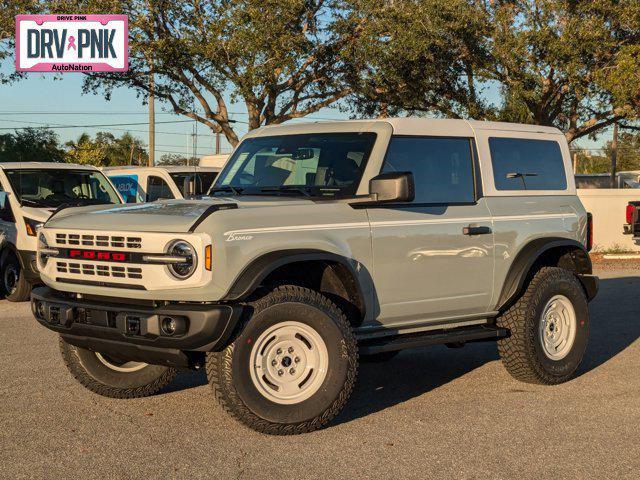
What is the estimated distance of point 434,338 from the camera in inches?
265

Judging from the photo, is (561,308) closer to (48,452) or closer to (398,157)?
(398,157)

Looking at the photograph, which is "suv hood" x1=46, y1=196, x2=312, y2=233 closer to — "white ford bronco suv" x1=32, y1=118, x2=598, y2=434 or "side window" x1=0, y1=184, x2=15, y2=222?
"white ford bronco suv" x1=32, y1=118, x2=598, y2=434

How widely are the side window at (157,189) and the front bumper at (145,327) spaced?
Result: 37.1 ft

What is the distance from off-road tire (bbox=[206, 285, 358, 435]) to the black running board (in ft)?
1.44

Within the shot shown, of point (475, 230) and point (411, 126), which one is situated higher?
point (411, 126)

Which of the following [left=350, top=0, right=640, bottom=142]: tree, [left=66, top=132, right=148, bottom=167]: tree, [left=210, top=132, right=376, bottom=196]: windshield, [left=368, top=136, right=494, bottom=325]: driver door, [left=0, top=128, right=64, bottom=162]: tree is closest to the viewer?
[left=368, top=136, right=494, bottom=325]: driver door

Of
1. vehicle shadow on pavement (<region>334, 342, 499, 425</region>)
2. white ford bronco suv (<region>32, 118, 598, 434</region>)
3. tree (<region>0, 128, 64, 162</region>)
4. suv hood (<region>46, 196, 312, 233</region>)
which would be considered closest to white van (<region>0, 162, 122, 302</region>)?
vehicle shadow on pavement (<region>334, 342, 499, 425</region>)

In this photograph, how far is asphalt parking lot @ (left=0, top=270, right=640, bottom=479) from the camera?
5160 millimetres

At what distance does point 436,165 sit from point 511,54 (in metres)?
19.9

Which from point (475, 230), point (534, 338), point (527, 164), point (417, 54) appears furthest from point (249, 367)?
→ point (417, 54)

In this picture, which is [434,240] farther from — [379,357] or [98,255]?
[98,255]

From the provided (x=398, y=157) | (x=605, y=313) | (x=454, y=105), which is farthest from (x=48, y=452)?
(x=454, y=105)

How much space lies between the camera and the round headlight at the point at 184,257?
18.2ft

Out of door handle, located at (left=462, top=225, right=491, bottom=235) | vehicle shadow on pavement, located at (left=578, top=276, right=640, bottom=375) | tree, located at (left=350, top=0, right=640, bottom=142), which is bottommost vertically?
vehicle shadow on pavement, located at (left=578, top=276, right=640, bottom=375)
